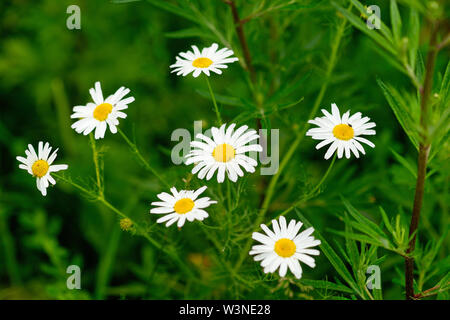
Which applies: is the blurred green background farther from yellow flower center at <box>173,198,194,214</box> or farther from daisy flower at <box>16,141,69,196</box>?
daisy flower at <box>16,141,69,196</box>

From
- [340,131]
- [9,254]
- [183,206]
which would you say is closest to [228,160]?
[183,206]

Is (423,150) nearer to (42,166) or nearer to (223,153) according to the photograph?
(223,153)

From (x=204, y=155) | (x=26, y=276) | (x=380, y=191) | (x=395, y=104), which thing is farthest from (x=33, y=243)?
(x=395, y=104)

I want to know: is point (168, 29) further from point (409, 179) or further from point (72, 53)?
point (409, 179)

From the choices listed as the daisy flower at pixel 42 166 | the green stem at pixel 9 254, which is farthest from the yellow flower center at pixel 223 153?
the green stem at pixel 9 254

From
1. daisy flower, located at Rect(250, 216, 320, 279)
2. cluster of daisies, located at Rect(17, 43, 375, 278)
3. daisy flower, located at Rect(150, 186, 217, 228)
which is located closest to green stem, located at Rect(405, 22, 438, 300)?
cluster of daisies, located at Rect(17, 43, 375, 278)

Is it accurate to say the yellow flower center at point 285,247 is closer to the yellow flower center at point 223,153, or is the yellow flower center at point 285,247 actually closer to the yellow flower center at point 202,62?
the yellow flower center at point 223,153
